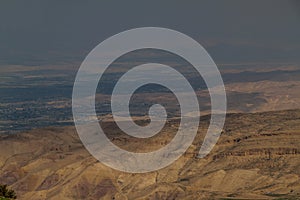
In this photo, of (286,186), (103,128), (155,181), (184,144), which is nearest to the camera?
(286,186)

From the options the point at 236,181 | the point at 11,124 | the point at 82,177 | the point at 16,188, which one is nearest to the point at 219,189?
the point at 236,181

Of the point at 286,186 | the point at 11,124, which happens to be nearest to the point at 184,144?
the point at 286,186

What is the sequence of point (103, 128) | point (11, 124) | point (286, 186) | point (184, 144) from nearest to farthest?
point (286, 186) → point (184, 144) → point (103, 128) → point (11, 124)

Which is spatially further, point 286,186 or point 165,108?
point 165,108

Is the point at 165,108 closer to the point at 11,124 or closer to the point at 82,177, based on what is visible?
the point at 11,124

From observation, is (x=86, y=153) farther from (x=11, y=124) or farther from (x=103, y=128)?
(x=11, y=124)

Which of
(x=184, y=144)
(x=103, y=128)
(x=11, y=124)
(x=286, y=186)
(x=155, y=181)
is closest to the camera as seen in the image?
(x=286, y=186)

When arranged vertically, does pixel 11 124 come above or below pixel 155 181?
above
